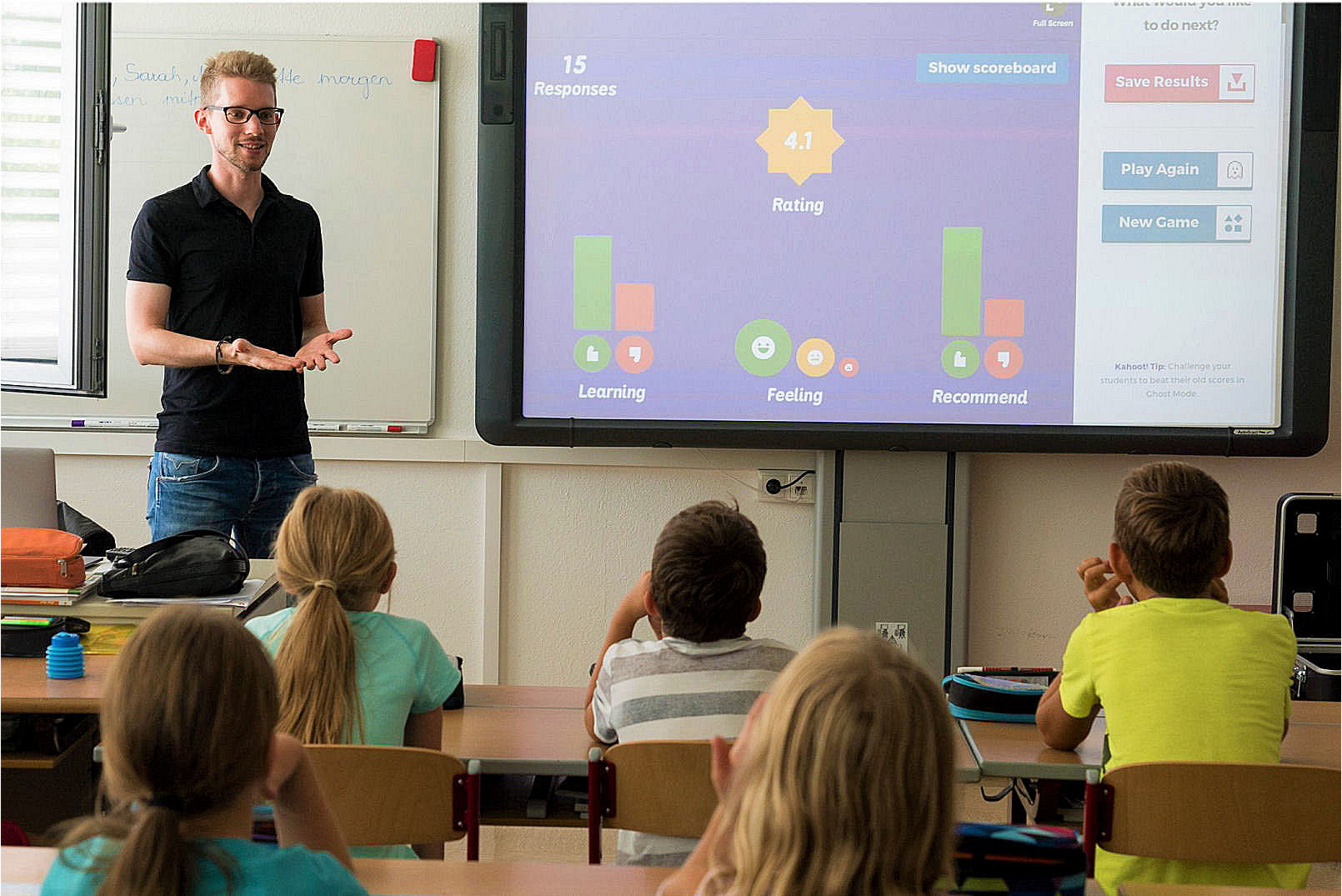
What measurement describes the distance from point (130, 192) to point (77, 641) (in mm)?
2113

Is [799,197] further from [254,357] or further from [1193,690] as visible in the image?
[1193,690]

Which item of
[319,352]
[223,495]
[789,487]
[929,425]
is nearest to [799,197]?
[929,425]

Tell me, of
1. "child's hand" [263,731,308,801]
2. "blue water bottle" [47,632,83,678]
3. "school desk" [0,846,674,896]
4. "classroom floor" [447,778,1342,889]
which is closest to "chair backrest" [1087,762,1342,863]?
"school desk" [0,846,674,896]

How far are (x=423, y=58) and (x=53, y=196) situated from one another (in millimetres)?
1139

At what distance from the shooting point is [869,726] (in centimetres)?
102

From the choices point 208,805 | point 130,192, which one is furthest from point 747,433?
point 208,805

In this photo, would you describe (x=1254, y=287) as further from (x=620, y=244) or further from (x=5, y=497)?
(x=5, y=497)

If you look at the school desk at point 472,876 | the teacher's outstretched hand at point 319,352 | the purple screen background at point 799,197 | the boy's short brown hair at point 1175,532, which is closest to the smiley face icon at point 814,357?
the purple screen background at point 799,197

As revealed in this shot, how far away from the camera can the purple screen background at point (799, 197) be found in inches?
150

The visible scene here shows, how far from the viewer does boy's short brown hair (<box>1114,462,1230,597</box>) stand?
2113 millimetres

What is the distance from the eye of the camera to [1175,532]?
212 centimetres

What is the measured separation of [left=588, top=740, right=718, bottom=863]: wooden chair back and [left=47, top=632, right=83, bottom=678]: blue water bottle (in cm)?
100

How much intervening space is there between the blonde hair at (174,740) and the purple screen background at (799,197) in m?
2.73

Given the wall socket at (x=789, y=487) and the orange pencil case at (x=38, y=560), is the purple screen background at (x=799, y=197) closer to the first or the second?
the wall socket at (x=789, y=487)
